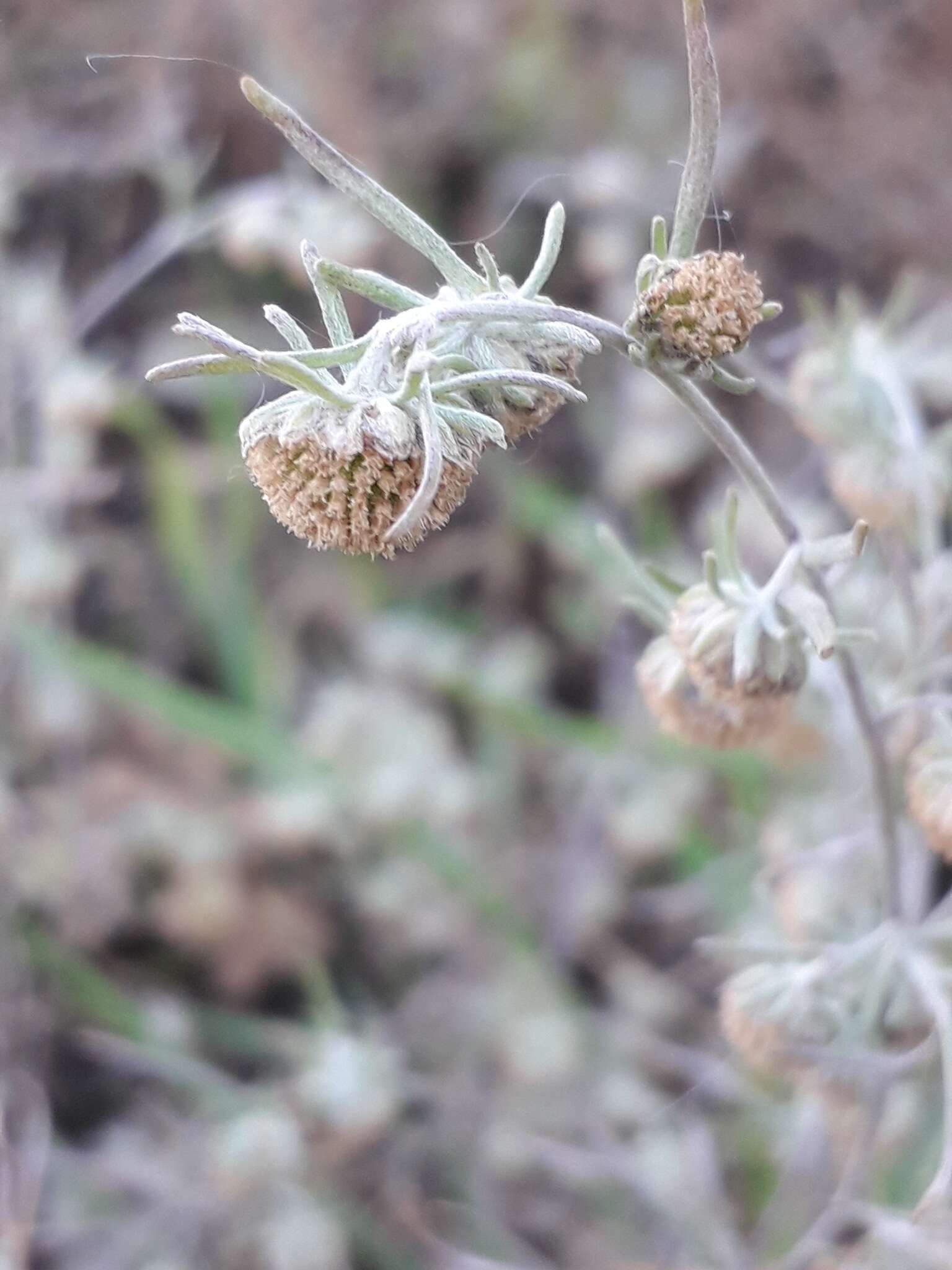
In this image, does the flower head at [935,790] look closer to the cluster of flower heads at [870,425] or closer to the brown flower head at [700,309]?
the cluster of flower heads at [870,425]

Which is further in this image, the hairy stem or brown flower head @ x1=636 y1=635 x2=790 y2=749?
brown flower head @ x1=636 y1=635 x2=790 y2=749

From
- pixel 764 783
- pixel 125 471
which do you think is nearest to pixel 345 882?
pixel 764 783

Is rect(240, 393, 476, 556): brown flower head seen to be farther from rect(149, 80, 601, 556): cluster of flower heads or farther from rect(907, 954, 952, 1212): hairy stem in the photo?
rect(907, 954, 952, 1212): hairy stem

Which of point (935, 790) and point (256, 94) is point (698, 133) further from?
point (935, 790)

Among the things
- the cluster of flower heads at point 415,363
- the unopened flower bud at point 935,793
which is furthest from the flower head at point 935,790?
the cluster of flower heads at point 415,363

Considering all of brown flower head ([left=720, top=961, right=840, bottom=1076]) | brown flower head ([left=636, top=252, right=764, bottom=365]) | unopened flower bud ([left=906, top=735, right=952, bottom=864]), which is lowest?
brown flower head ([left=720, top=961, right=840, bottom=1076])

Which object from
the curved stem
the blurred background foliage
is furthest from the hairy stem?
the blurred background foliage
